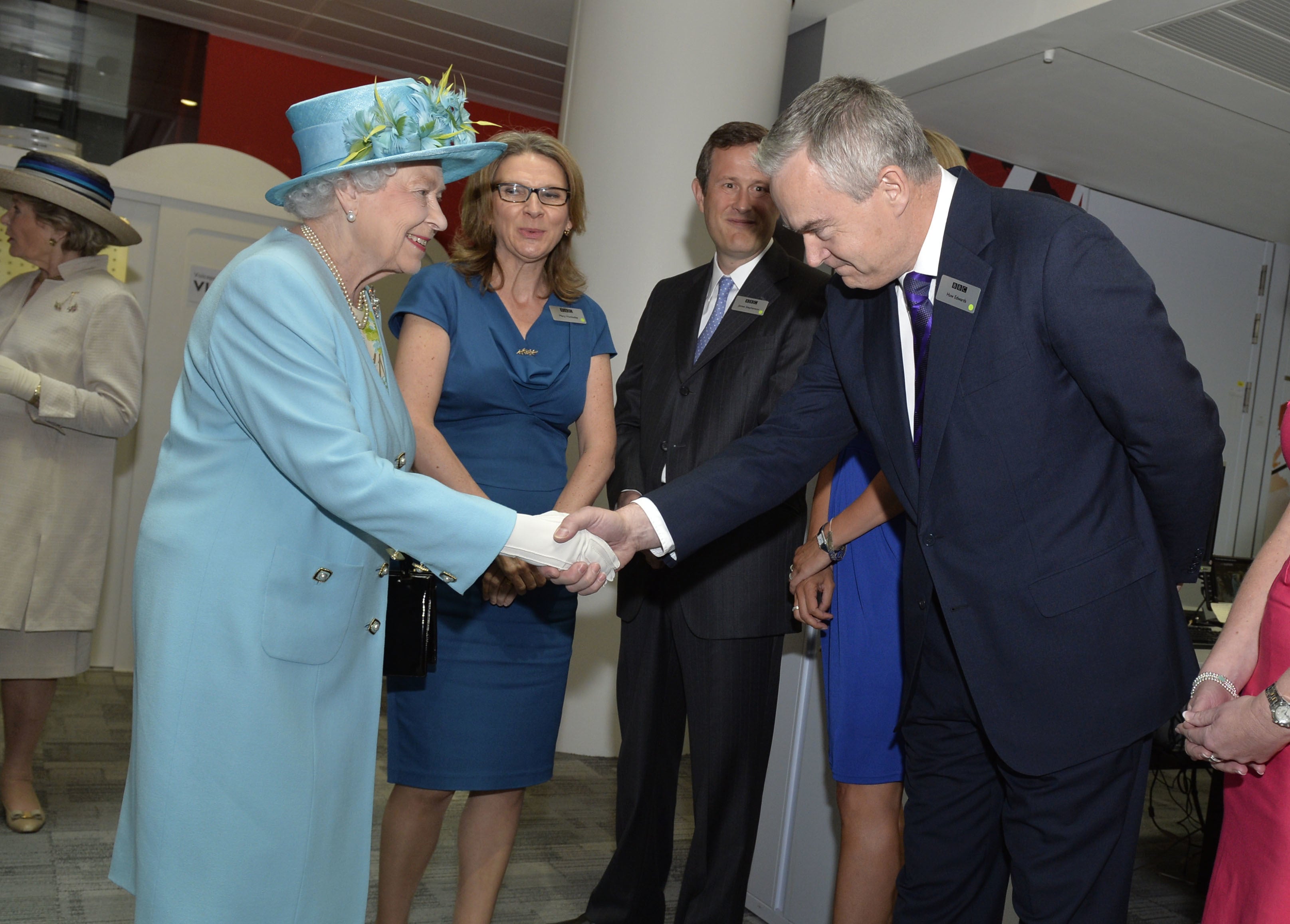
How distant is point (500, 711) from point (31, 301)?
2.27 meters

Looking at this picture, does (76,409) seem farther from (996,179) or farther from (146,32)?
(996,179)

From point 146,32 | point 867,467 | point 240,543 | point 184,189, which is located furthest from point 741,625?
point 146,32

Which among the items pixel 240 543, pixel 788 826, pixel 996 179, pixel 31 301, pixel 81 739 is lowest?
pixel 81 739

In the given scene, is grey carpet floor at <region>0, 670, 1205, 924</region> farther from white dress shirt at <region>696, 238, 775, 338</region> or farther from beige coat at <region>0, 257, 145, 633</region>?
white dress shirt at <region>696, 238, 775, 338</region>

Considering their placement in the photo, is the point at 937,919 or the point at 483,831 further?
the point at 483,831

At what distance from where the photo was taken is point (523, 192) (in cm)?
249

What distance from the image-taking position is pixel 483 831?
244 centimetres

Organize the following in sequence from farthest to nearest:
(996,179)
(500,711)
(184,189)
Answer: (996,179), (184,189), (500,711)

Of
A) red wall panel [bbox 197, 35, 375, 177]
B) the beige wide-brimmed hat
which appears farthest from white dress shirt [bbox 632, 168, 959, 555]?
red wall panel [bbox 197, 35, 375, 177]

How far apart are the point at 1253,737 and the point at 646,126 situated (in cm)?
350

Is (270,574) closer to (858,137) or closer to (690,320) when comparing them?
(858,137)

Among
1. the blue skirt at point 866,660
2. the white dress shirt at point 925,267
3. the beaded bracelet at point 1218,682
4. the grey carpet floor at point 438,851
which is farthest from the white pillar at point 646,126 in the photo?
the beaded bracelet at point 1218,682

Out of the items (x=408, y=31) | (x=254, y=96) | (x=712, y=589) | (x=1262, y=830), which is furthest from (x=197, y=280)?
(x=1262, y=830)

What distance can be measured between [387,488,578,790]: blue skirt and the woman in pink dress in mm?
1349
